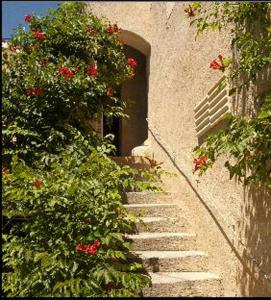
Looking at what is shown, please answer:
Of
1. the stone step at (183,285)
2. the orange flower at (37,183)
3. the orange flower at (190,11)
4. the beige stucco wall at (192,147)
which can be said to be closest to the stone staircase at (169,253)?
the stone step at (183,285)

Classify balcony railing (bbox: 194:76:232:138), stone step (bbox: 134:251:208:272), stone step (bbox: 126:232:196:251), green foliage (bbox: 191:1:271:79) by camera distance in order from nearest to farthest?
green foliage (bbox: 191:1:271:79)
balcony railing (bbox: 194:76:232:138)
stone step (bbox: 134:251:208:272)
stone step (bbox: 126:232:196:251)

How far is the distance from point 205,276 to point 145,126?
20.0 feet

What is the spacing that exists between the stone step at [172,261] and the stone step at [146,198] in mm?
1238

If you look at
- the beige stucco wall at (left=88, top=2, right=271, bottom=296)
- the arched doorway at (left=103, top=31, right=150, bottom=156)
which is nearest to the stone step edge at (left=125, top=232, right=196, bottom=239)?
the beige stucco wall at (left=88, top=2, right=271, bottom=296)

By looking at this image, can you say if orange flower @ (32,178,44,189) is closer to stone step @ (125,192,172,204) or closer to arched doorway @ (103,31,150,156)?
stone step @ (125,192,172,204)

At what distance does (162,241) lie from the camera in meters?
4.90

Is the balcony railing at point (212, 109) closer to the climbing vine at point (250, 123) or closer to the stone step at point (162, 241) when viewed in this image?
the climbing vine at point (250, 123)

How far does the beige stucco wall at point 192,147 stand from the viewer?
A: 3.51m

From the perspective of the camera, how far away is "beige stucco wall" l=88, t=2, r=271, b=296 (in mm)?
3514

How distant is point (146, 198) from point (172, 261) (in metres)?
1.55

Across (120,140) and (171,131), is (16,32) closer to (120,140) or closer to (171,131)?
(171,131)

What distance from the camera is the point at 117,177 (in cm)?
388

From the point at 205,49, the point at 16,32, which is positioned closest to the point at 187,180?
the point at 205,49

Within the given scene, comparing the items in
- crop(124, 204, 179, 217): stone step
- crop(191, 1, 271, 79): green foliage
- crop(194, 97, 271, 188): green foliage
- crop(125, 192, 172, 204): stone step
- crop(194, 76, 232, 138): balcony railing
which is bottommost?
crop(124, 204, 179, 217): stone step
